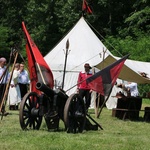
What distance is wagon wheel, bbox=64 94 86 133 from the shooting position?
8641 millimetres

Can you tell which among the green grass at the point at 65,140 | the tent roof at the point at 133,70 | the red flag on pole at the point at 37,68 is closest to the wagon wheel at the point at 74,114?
the green grass at the point at 65,140

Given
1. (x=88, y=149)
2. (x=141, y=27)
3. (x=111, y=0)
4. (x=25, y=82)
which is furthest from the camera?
(x=111, y=0)

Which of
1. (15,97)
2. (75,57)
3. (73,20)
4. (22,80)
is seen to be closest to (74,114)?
(22,80)

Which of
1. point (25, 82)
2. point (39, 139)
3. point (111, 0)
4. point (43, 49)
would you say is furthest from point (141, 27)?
point (39, 139)

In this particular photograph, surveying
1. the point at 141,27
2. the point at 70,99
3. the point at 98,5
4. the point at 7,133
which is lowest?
the point at 7,133

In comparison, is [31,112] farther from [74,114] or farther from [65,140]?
[65,140]

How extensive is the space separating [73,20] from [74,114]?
3085 centimetres

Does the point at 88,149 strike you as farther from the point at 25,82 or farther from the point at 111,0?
the point at 111,0

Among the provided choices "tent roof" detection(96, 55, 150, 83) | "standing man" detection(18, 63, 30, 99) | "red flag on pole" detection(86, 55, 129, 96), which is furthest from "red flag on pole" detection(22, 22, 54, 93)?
"standing man" detection(18, 63, 30, 99)

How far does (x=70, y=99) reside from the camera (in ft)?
28.7

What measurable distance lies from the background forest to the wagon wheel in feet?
68.9

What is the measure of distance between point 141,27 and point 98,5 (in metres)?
7.38

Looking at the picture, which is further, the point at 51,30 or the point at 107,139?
the point at 51,30

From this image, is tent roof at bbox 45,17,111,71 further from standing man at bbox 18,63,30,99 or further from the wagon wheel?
the wagon wheel
